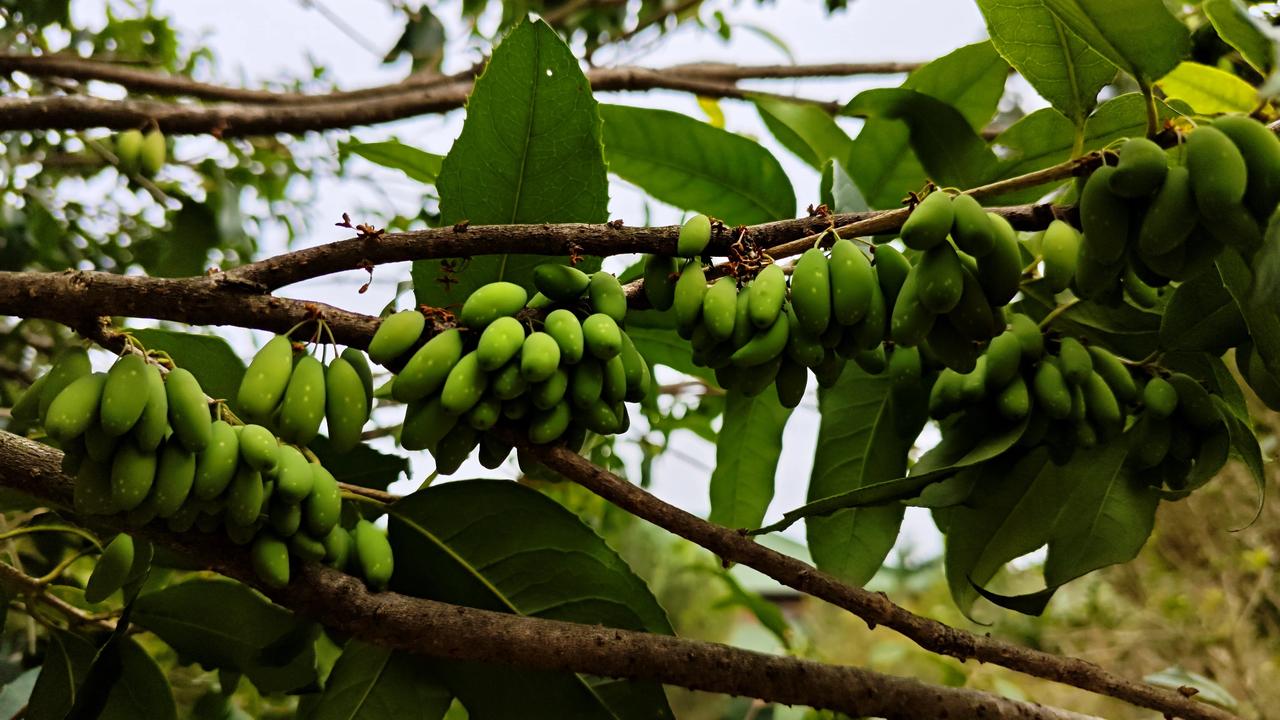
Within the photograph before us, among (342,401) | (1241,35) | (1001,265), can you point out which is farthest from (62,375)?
(1241,35)

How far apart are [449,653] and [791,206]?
1.96 ft

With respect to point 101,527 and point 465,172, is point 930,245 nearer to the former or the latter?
point 465,172

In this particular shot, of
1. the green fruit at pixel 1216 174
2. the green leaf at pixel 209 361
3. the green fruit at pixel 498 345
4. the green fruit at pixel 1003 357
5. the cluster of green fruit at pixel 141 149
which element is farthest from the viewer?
the cluster of green fruit at pixel 141 149

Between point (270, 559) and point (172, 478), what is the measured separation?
103 mm

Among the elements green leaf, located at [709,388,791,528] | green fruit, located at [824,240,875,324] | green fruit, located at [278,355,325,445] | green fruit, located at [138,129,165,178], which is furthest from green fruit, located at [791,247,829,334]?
green fruit, located at [138,129,165,178]

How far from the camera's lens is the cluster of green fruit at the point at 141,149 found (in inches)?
55.8

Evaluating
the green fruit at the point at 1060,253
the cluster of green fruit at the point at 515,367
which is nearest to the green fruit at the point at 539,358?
the cluster of green fruit at the point at 515,367

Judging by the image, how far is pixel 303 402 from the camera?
0.65 metres

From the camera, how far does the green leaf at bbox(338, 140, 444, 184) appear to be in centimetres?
101

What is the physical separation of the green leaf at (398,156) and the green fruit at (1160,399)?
69 cm

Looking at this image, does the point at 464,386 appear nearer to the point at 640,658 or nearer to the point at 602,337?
the point at 602,337

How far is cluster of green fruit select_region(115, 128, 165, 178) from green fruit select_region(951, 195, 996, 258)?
1.25 meters

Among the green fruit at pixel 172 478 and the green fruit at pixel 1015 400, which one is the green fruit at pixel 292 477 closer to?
the green fruit at pixel 172 478

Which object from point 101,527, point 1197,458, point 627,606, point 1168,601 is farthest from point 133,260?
point 1168,601
